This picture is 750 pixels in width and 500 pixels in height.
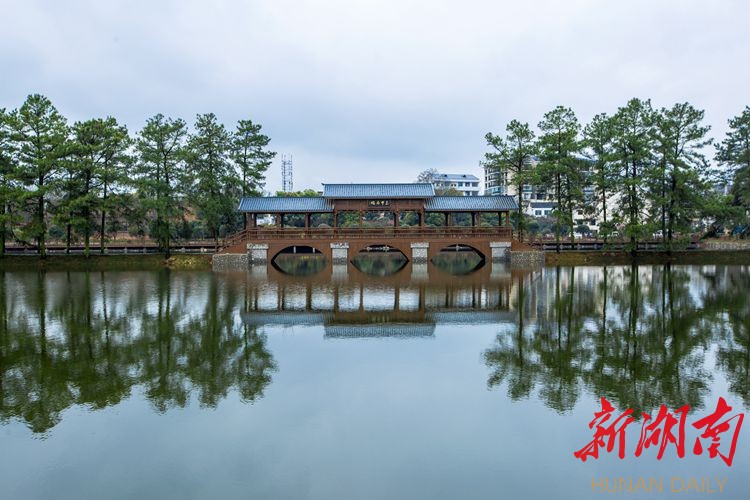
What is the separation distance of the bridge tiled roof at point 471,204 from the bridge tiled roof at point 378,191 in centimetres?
109

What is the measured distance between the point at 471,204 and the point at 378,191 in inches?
317

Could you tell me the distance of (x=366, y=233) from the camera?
41.4 m

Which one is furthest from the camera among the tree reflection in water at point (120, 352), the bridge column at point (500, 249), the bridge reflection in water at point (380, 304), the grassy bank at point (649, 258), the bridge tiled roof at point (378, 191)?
the bridge tiled roof at point (378, 191)

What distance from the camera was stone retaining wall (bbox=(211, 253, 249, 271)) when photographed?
38938mm

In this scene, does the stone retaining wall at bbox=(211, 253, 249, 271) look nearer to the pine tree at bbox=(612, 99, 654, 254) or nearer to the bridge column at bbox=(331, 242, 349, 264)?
the bridge column at bbox=(331, 242, 349, 264)

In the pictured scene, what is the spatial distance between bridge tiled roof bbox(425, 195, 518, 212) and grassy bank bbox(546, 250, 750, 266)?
18.6 feet

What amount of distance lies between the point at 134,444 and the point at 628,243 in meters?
43.3

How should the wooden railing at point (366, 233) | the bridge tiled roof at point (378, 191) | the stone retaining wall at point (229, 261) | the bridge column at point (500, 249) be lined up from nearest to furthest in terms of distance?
the stone retaining wall at point (229, 261) → the bridge column at point (500, 249) → the wooden railing at point (366, 233) → the bridge tiled roof at point (378, 191)

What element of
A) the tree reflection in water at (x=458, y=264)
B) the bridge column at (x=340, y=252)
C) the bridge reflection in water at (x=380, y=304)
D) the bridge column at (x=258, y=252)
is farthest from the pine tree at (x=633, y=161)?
the bridge column at (x=258, y=252)

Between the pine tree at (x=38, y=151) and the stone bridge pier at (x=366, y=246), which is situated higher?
the pine tree at (x=38, y=151)

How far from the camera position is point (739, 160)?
45062 millimetres

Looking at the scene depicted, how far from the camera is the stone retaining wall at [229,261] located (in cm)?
3894

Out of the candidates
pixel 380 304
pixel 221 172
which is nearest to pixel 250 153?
pixel 221 172

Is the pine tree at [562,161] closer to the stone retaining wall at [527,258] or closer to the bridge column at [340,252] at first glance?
the stone retaining wall at [527,258]
